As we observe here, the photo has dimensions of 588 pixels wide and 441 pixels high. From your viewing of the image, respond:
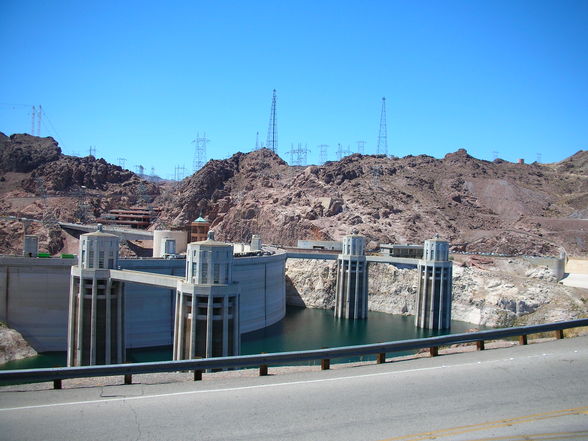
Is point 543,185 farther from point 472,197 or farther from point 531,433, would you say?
point 531,433

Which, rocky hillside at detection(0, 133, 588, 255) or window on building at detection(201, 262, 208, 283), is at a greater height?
rocky hillside at detection(0, 133, 588, 255)

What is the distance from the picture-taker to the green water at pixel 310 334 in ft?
153

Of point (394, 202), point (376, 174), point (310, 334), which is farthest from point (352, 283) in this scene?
point (376, 174)

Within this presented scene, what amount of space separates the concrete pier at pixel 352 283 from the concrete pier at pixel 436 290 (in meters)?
8.41

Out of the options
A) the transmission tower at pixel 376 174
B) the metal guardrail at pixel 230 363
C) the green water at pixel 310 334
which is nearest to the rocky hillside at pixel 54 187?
the green water at pixel 310 334

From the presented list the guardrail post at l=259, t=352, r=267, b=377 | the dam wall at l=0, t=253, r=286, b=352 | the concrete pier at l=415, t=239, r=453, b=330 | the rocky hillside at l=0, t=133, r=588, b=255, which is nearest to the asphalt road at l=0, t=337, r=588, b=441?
the guardrail post at l=259, t=352, r=267, b=377

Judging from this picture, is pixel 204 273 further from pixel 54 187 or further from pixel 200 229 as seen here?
pixel 54 187

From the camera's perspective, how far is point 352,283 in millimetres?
73062

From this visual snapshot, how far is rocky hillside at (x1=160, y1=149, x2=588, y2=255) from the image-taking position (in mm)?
97688

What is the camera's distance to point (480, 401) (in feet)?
46.7

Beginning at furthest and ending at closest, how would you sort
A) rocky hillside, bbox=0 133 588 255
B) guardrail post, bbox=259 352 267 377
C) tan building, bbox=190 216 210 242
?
tan building, bbox=190 216 210 242 < rocky hillside, bbox=0 133 588 255 < guardrail post, bbox=259 352 267 377

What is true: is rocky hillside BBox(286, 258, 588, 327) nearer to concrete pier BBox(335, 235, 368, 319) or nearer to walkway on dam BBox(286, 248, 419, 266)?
walkway on dam BBox(286, 248, 419, 266)

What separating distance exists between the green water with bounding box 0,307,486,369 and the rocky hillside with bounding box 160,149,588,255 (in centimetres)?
2288

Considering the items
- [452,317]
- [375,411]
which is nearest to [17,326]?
[375,411]
